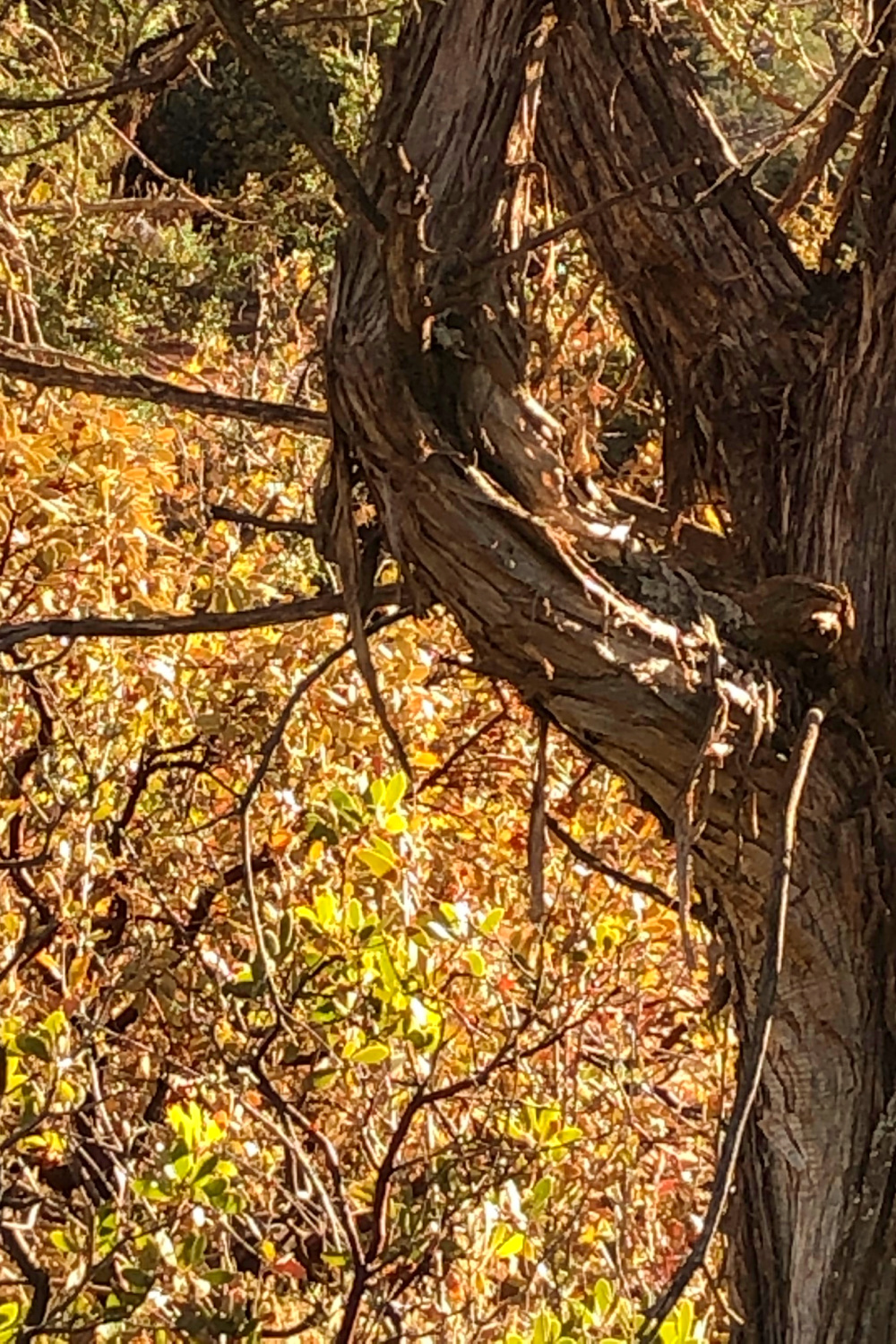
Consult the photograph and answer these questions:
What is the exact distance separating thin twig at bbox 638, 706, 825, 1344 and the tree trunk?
76 millimetres

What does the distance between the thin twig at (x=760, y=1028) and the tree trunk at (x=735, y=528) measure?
8 cm

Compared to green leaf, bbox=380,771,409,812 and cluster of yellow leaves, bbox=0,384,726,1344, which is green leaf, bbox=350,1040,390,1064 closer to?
cluster of yellow leaves, bbox=0,384,726,1344

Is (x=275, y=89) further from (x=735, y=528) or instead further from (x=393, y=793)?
(x=393, y=793)

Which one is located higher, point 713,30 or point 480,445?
point 713,30

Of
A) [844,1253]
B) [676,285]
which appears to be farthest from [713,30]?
[844,1253]

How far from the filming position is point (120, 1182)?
6.91 ft

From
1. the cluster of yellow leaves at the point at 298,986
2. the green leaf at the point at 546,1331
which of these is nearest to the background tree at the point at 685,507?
the green leaf at the point at 546,1331

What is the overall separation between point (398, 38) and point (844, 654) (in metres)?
0.68

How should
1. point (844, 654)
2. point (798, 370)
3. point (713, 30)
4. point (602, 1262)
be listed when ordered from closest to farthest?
point (844, 654), point (798, 370), point (713, 30), point (602, 1262)

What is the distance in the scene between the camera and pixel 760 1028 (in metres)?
1.15

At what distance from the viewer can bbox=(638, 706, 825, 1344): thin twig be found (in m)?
1.03

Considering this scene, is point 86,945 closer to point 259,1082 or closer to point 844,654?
point 259,1082

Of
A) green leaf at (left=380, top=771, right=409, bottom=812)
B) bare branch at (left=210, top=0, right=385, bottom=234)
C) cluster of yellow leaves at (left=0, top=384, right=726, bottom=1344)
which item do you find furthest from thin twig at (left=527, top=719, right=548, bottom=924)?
green leaf at (left=380, top=771, right=409, bottom=812)

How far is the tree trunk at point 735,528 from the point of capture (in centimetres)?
127
